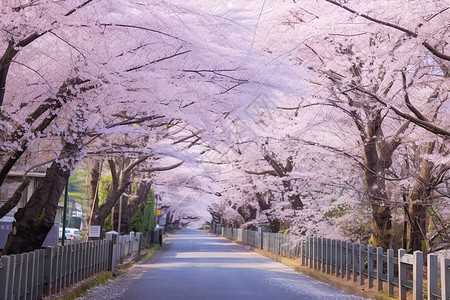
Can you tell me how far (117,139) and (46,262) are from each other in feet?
31.0

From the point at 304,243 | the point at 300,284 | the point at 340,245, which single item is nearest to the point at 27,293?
the point at 300,284

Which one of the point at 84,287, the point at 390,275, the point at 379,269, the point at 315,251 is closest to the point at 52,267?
the point at 84,287

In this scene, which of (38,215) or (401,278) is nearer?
(38,215)

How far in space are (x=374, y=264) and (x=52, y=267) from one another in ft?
30.1

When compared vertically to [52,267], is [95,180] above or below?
above

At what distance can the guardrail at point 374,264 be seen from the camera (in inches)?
421

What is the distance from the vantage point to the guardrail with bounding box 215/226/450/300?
10695mm

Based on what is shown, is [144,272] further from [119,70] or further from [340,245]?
[119,70]

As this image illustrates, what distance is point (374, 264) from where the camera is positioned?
1659 centimetres

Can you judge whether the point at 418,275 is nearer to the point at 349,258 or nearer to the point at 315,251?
the point at 349,258

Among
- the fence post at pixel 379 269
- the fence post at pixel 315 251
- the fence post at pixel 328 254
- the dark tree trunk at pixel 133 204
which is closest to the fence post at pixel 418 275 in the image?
the fence post at pixel 379 269

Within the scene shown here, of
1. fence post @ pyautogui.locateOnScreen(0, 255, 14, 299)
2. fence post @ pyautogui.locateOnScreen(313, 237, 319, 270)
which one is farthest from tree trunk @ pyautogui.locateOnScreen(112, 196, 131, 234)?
fence post @ pyautogui.locateOnScreen(0, 255, 14, 299)

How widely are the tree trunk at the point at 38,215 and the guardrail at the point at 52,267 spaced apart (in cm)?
54

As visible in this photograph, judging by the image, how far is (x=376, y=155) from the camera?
53.1 feet
